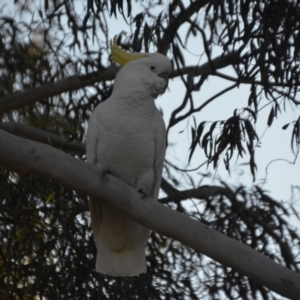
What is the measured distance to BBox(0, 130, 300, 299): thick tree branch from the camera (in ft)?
8.37

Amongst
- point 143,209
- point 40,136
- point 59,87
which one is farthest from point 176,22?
point 143,209

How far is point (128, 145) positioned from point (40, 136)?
0.97m

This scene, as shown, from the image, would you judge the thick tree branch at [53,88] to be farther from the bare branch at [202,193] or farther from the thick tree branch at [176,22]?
the bare branch at [202,193]

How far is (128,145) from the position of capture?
10.3ft

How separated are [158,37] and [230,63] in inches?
23.9

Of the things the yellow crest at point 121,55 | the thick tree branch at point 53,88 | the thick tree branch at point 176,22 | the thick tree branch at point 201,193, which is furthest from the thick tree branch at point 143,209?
the thick tree branch at point 201,193

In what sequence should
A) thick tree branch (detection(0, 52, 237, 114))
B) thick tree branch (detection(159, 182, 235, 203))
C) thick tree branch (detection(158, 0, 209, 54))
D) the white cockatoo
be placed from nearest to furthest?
the white cockatoo, thick tree branch (detection(158, 0, 209, 54)), thick tree branch (detection(0, 52, 237, 114)), thick tree branch (detection(159, 182, 235, 203))

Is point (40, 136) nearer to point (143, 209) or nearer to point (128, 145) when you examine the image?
point (128, 145)

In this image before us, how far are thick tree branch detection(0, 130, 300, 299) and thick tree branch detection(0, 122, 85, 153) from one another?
1.23 meters

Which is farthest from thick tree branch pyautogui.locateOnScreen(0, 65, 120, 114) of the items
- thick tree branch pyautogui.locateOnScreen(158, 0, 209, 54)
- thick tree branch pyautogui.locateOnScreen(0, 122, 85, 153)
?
thick tree branch pyautogui.locateOnScreen(158, 0, 209, 54)

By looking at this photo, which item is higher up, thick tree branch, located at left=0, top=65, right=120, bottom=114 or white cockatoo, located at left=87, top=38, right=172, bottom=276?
thick tree branch, located at left=0, top=65, right=120, bottom=114

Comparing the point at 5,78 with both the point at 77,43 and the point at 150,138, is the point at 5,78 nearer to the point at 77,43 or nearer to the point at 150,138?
the point at 77,43

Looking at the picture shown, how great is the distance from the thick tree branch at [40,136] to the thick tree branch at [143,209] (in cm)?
123

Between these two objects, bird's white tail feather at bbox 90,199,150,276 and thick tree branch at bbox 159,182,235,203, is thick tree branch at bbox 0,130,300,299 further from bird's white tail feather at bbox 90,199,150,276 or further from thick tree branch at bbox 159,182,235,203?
thick tree branch at bbox 159,182,235,203
